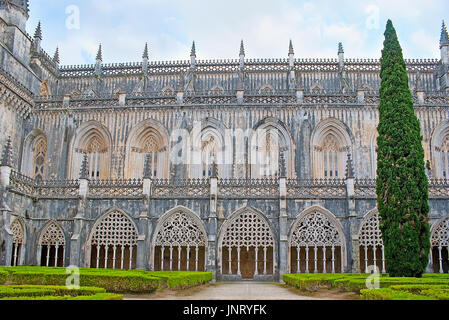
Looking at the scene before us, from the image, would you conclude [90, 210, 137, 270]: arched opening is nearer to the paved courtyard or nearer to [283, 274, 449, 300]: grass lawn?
the paved courtyard

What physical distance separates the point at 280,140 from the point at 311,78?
369 inches

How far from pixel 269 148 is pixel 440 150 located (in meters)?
12.5

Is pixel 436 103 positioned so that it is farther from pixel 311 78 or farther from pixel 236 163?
pixel 236 163

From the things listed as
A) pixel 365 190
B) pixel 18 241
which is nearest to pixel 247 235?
pixel 365 190

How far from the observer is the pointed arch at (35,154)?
110ft

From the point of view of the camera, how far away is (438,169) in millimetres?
32312

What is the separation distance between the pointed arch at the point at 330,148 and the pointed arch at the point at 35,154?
66.6ft

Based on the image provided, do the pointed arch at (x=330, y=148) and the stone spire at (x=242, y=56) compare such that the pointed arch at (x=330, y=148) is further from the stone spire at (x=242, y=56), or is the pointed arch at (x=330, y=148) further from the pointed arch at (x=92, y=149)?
the pointed arch at (x=92, y=149)

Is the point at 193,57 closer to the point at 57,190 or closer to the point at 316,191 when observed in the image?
the point at 57,190

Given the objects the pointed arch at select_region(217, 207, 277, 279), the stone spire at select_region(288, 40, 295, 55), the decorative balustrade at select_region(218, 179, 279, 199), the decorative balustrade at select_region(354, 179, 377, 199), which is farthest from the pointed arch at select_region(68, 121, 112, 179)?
the decorative balustrade at select_region(354, 179, 377, 199)

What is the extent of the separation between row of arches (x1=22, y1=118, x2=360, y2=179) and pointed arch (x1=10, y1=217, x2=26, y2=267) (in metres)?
7.96

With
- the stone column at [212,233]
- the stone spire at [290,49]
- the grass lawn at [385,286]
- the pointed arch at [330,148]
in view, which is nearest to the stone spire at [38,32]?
the stone spire at [290,49]

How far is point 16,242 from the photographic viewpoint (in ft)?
82.3
